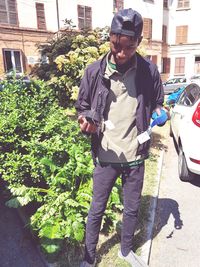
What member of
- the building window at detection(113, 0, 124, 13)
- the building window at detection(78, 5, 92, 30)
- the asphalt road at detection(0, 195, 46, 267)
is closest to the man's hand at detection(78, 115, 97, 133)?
the asphalt road at detection(0, 195, 46, 267)

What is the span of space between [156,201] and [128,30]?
2.57 m

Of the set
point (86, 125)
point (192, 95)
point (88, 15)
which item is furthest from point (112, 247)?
point (88, 15)

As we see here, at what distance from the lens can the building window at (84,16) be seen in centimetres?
1995

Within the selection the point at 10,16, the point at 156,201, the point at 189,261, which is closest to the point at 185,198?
the point at 156,201

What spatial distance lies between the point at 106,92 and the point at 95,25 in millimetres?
20801

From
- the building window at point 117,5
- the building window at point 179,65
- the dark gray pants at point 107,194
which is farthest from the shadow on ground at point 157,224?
the building window at point 179,65

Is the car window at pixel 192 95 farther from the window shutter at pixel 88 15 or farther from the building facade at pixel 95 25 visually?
the window shutter at pixel 88 15

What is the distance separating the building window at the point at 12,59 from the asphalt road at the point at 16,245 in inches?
627

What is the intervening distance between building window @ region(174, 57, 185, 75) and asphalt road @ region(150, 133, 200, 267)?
78.8ft

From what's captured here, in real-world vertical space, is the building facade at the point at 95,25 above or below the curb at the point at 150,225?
above

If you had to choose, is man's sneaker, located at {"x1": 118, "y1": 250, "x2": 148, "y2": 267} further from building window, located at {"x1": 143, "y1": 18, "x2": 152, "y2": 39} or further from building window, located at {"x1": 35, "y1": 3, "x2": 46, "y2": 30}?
building window, located at {"x1": 143, "y1": 18, "x2": 152, "y2": 39}

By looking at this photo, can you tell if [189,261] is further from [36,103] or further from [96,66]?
[36,103]

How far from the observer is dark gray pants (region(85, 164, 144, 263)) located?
2.21m

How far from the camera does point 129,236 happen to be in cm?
249
